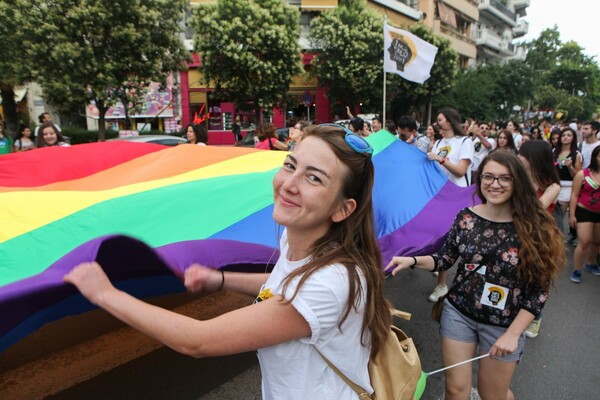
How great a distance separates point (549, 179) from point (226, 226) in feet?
Answer: 11.5

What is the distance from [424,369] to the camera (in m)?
3.48

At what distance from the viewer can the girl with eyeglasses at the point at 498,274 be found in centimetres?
217

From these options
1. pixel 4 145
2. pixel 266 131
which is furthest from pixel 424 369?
pixel 4 145

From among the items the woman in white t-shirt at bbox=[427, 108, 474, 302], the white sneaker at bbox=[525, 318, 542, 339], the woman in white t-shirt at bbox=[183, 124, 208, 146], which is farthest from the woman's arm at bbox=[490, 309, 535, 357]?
the woman in white t-shirt at bbox=[183, 124, 208, 146]

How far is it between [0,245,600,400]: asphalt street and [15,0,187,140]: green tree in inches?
473

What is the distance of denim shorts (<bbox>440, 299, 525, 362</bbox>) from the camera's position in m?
2.22

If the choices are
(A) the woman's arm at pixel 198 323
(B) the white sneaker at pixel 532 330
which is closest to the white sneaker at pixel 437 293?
(B) the white sneaker at pixel 532 330

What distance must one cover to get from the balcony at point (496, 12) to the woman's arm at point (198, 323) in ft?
174

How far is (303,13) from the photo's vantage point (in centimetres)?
2764

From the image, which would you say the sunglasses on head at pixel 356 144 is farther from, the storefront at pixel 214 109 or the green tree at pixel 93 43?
the storefront at pixel 214 109

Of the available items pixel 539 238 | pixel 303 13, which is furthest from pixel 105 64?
pixel 303 13

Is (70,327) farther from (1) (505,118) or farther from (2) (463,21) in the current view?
(2) (463,21)

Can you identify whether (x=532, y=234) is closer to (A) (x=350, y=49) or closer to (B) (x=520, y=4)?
(A) (x=350, y=49)

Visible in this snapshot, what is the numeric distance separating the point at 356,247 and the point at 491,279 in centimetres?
130
